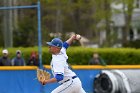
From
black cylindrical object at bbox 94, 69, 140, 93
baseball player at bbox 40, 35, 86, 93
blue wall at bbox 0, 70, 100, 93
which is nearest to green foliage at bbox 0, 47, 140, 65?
black cylindrical object at bbox 94, 69, 140, 93

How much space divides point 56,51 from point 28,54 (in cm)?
1258

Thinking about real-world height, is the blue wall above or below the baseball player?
below

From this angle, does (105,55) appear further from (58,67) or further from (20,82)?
(58,67)

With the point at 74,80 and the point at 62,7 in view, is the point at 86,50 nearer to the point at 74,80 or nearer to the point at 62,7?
the point at 74,80

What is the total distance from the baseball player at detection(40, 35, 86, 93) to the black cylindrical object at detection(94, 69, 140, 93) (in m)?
6.89

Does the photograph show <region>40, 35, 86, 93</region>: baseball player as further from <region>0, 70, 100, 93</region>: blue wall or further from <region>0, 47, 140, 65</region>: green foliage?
<region>0, 47, 140, 65</region>: green foliage

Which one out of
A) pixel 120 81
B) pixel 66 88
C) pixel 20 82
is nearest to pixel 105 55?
pixel 120 81

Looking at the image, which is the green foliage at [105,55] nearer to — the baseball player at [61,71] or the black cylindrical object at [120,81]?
the black cylindrical object at [120,81]

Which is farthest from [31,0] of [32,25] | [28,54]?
[28,54]

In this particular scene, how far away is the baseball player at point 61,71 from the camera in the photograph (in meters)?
9.53

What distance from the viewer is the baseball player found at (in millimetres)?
9531

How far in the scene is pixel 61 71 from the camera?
9.53m

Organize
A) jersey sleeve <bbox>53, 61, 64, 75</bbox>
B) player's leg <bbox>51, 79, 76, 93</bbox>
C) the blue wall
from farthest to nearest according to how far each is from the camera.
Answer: the blue wall
player's leg <bbox>51, 79, 76, 93</bbox>
jersey sleeve <bbox>53, 61, 64, 75</bbox>

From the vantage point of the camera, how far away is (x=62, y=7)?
3925cm
